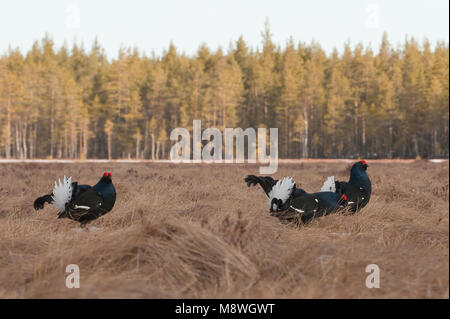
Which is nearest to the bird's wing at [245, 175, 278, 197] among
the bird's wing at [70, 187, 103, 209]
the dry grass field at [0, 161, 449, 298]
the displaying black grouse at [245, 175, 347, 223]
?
the displaying black grouse at [245, 175, 347, 223]

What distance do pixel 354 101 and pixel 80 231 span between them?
6907 cm

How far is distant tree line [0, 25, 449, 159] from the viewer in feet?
207

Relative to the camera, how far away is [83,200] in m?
6.16

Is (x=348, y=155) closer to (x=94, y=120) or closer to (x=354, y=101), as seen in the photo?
(x=354, y=101)

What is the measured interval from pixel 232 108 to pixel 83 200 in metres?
57.4

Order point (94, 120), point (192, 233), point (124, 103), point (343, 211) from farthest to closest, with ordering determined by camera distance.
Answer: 1. point (94, 120)
2. point (124, 103)
3. point (343, 211)
4. point (192, 233)

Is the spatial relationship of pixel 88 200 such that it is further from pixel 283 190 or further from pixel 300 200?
pixel 300 200

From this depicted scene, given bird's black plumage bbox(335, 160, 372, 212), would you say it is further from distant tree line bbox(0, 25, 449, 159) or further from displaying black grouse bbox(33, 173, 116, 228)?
distant tree line bbox(0, 25, 449, 159)

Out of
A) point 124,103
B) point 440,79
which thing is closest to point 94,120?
point 124,103

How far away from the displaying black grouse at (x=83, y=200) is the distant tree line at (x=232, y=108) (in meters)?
54.9

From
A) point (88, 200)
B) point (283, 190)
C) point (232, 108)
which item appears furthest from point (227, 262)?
point (232, 108)

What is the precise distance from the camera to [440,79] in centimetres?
6875

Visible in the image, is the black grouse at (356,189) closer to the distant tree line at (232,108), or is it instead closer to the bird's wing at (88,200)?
the bird's wing at (88,200)
